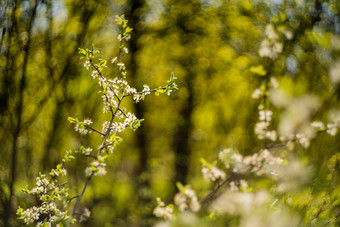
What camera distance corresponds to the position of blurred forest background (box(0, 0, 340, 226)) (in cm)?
239

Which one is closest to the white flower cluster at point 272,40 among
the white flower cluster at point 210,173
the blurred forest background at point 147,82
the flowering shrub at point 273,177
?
the flowering shrub at point 273,177

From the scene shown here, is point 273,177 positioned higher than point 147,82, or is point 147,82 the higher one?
point 147,82

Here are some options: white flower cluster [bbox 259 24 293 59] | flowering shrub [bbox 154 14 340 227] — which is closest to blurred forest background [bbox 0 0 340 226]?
flowering shrub [bbox 154 14 340 227]

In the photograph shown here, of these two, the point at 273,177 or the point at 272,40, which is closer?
the point at 272,40

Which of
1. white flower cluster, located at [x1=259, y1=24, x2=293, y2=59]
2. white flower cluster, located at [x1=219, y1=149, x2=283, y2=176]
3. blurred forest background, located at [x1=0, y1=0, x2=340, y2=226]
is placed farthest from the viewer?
blurred forest background, located at [x1=0, y1=0, x2=340, y2=226]

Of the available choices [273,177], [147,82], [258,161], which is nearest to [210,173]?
[258,161]

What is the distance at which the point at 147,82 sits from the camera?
3047 millimetres

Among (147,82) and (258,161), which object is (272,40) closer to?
(258,161)

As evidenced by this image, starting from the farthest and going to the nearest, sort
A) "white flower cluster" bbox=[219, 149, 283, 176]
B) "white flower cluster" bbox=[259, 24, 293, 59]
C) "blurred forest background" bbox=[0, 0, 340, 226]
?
"blurred forest background" bbox=[0, 0, 340, 226]
"white flower cluster" bbox=[219, 149, 283, 176]
"white flower cluster" bbox=[259, 24, 293, 59]

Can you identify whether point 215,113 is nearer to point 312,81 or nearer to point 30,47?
point 312,81

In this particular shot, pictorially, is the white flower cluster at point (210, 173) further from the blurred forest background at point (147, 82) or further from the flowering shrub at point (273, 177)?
the blurred forest background at point (147, 82)

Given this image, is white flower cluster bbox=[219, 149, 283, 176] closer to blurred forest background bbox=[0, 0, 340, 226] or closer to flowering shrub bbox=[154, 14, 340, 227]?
flowering shrub bbox=[154, 14, 340, 227]

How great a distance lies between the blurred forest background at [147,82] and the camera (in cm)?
239

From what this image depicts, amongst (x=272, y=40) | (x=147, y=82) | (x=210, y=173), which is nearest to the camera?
(x=272, y=40)
